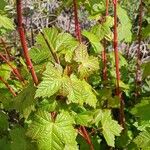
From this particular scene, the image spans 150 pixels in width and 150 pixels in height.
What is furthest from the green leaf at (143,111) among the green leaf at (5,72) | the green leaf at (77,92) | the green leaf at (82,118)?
the green leaf at (5,72)

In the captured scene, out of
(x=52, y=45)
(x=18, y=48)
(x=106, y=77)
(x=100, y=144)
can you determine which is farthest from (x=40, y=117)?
(x=18, y=48)

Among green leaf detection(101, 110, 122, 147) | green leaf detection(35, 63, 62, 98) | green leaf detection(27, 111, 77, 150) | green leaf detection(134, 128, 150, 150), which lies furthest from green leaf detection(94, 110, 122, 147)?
green leaf detection(35, 63, 62, 98)

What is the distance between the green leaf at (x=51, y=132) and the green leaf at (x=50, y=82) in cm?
14

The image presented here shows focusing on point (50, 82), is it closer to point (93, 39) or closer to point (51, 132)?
point (51, 132)

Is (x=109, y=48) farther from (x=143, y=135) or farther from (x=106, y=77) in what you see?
(x=143, y=135)

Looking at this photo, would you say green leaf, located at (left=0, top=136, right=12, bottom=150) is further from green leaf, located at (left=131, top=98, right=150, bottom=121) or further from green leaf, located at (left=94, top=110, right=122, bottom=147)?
green leaf, located at (left=131, top=98, right=150, bottom=121)

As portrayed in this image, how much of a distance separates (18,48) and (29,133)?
75.5 inches

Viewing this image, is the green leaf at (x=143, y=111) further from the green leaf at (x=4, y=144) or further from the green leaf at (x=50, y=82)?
the green leaf at (x=4, y=144)

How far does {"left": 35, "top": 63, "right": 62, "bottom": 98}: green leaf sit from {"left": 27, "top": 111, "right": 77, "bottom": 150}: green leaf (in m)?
0.14

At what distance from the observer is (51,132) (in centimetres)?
154

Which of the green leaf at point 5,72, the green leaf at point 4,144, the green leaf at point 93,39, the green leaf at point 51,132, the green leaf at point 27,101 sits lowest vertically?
the green leaf at point 4,144

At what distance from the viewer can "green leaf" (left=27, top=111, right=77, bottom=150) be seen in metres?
1.52

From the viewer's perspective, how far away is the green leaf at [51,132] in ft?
5.00

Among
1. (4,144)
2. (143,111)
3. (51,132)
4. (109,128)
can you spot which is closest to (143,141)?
(143,111)
